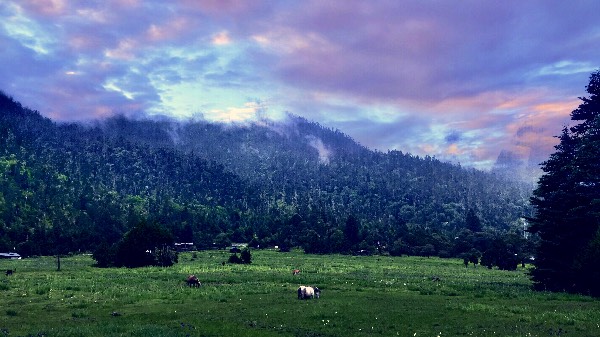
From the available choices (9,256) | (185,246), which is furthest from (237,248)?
(9,256)

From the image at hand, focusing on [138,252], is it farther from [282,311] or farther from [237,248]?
[282,311]

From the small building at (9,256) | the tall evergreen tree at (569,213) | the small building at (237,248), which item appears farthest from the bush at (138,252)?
the tall evergreen tree at (569,213)

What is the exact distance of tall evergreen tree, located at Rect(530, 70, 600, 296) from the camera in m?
45.6

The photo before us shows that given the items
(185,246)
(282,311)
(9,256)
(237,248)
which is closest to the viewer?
(282,311)

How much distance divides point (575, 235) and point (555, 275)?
4.70 meters

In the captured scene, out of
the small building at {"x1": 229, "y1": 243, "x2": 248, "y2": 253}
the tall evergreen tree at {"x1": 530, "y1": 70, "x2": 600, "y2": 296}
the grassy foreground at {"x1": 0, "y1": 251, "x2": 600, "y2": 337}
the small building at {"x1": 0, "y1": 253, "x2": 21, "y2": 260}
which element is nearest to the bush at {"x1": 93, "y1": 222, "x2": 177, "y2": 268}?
the grassy foreground at {"x1": 0, "y1": 251, "x2": 600, "y2": 337}

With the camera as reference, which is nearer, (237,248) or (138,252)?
(138,252)

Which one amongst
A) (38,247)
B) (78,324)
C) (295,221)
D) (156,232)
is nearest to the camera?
(78,324)

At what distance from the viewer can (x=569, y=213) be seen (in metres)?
46.7

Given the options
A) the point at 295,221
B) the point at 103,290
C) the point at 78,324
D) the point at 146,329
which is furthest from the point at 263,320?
the point at 295,221

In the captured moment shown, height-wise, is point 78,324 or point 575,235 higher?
point 575,235

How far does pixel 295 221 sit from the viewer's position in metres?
179

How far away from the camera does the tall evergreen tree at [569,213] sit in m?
45.6

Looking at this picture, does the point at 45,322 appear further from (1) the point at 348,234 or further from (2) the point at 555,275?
(1) the point at 348,234
